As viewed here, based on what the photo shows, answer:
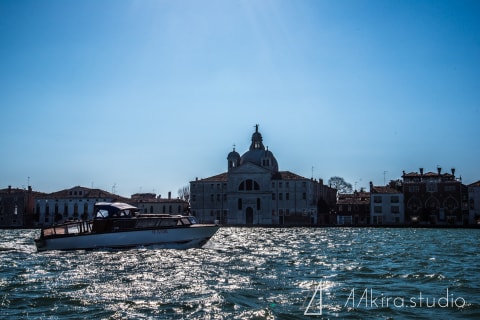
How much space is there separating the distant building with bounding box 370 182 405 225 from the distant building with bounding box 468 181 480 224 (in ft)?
30.8

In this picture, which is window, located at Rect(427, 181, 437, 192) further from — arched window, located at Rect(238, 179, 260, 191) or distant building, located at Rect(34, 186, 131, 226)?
distant building, located at Rect(34, 186, 131, 226)

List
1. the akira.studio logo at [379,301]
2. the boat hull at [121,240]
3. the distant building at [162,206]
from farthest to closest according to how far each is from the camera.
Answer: the distant building at [162,206]
the boat hull at [121,240]
the akira.studio logo at [379,301]

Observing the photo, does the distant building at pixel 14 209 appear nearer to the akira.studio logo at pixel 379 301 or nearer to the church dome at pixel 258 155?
the church dome at pixel 258 155

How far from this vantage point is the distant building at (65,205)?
87.9 metres

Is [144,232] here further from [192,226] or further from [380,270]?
[380,270]

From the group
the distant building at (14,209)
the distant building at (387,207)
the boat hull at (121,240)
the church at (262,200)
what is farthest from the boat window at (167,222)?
the distant building at (14,209)

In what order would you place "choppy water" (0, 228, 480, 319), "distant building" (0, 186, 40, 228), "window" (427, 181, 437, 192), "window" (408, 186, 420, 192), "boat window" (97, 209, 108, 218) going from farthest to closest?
"distant building" (0, 186, 40, 228)
"window" (408, 186, 420, 192)
"window" (427, 181, 437, 192)
"boat window" (97, 209, 108, 218)
"choppy water" (0, 228, 480, 319)

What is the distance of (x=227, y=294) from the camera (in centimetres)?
1345

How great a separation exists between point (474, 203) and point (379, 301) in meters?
72.0

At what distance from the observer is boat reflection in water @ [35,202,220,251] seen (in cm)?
2881

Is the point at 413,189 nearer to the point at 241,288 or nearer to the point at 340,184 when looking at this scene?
the point at 340,184

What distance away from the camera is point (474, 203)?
254 feet

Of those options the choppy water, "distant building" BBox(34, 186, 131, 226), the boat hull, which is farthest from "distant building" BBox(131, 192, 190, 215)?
the choppy water

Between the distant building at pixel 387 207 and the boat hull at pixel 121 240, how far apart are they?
56.1 metres
